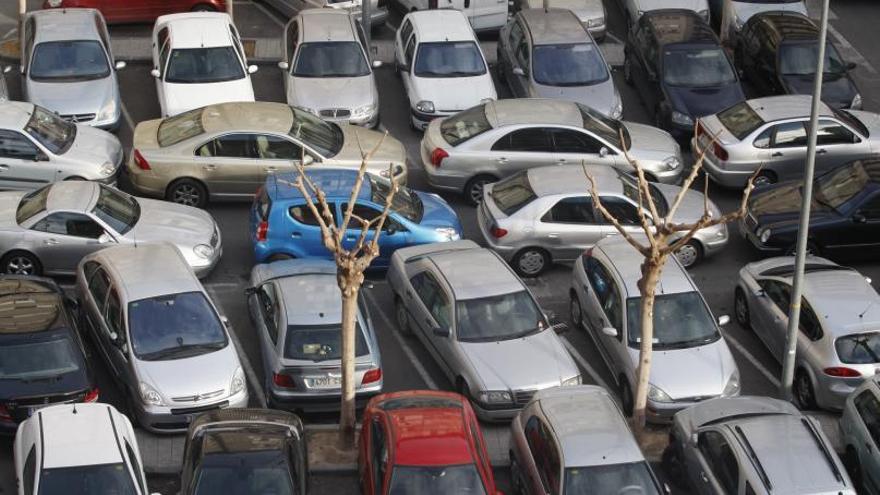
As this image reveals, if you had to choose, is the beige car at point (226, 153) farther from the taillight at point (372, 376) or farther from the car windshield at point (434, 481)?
the car windshield at point (434, 481)

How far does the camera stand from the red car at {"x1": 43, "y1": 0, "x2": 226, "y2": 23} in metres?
31.0

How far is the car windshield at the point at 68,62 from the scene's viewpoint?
27000 millimetres

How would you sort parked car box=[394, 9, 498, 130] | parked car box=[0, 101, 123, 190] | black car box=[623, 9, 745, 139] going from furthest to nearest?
black car box=[623, 9, 745, 139] → parked car box=[394, 9, 498, 130] → parked car box=[0, 101, 123, 190]

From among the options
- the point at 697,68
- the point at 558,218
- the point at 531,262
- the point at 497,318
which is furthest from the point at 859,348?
the point at 697,68

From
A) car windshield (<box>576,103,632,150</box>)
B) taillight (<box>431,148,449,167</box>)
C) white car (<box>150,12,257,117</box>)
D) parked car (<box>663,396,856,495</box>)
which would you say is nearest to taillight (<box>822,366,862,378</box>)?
parked car (<box>663,396,856,495</box>)

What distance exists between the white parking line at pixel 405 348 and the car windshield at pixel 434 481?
3.91 metres

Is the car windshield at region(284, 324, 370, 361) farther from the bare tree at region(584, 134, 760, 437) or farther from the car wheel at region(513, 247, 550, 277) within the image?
the car wheel at region(513, 247, 550, 277)

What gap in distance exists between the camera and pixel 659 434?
1991 cm

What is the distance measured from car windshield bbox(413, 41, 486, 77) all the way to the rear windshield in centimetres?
433

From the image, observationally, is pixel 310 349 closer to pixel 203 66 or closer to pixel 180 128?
pixel 180 128

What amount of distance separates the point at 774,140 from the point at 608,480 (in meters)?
10.1

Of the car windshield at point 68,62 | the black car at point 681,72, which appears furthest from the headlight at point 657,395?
the car windshield at point 68,62

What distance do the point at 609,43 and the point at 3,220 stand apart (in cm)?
1383

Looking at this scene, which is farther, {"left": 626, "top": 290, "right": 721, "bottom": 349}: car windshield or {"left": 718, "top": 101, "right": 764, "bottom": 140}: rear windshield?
{"left": 718, "top": 101, "right": 764, "bottom": 140}: rear windshield
